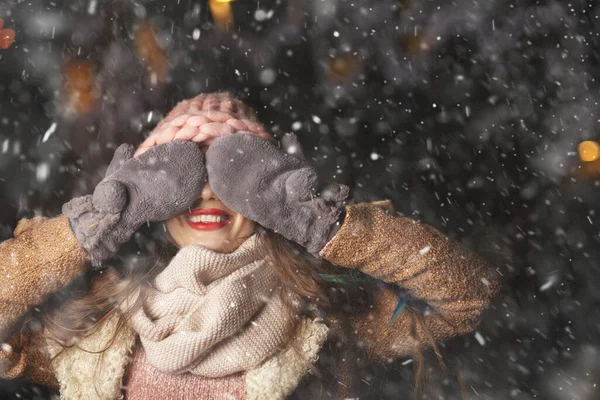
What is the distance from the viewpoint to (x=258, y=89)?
1933 mm

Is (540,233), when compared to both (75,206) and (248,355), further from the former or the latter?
(75,206)

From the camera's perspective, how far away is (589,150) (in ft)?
6.32

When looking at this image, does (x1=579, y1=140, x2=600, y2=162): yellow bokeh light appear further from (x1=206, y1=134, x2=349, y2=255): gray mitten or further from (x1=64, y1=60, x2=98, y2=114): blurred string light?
(x1=64, y1=60, x2=98, y2=114): blurred string light

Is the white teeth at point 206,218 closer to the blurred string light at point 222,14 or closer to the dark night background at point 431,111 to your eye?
the dark night background at point 431,111

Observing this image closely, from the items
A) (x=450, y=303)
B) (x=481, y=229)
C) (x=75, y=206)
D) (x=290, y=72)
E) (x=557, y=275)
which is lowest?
(x=557, y=275)

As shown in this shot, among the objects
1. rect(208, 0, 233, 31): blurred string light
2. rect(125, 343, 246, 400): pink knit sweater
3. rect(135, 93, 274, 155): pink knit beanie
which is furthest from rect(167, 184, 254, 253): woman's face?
rect(208, 0, 233, 31): blurred string light

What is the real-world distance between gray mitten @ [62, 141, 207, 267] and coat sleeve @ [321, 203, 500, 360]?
0.28 meters

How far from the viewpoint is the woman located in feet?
4.22

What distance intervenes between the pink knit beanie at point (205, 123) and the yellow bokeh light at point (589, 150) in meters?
0.94

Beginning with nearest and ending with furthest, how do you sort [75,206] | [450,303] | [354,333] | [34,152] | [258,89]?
[75,206]
[450,303]
[354,333]
[34,152]
[258,89]

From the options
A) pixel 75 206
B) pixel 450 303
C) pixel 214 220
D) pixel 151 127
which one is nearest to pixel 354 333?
pixel 450 303

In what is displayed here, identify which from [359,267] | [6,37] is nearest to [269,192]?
[359,267]

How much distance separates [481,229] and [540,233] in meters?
0.21

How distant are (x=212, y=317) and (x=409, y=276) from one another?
1.22 ft
